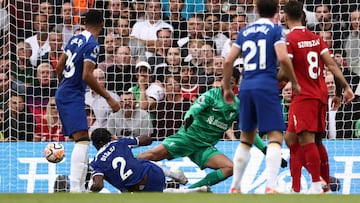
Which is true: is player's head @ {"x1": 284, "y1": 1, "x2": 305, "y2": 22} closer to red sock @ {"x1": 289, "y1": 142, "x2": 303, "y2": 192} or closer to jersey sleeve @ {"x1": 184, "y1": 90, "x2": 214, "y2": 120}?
red sock @ {"x1": 289, "y1": 142, "x2": 303, "y2": 192}

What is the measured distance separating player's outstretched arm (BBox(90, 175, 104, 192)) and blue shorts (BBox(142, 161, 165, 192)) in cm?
59

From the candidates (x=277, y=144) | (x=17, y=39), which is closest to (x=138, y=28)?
(x=17, y=39)

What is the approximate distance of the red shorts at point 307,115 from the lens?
1129 cm

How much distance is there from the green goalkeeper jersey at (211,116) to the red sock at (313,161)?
2.08m

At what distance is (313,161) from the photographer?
11.2m

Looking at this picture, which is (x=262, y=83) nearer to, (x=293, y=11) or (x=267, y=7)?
(x=267, y=7)

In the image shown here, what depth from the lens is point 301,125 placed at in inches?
445

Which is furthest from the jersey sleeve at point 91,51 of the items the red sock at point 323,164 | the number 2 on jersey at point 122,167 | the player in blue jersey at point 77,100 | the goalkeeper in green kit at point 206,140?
the red sock at point 323,164

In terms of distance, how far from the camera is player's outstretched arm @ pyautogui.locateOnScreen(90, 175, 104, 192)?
1236cm

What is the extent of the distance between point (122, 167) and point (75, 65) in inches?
51.2

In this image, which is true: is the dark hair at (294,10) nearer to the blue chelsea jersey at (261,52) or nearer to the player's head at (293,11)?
the player's head at (293,11)

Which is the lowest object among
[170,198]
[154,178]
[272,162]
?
[154,178]

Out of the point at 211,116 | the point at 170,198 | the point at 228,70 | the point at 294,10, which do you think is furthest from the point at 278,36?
the point at 211,116

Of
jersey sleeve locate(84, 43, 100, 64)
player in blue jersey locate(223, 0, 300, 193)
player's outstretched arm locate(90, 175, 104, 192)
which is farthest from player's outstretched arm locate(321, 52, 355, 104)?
player's outstretched arm locate(90, 175, 104, 192)
